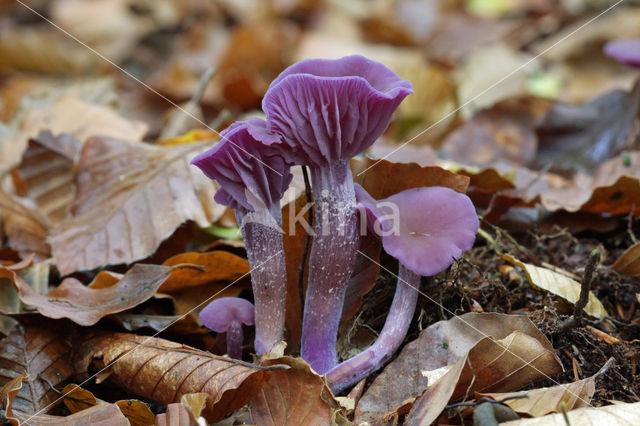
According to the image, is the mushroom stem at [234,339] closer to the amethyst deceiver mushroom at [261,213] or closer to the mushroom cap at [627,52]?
the amethyst deceiver mushroom at [261,213]

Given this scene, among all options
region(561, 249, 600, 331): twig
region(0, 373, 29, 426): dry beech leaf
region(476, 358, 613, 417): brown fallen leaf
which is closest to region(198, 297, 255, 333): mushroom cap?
region(0, 373, 29, 426): dry beech leaf

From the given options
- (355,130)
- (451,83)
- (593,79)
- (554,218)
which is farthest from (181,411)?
(593,79)

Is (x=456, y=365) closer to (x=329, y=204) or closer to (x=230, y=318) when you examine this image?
(x=329, y=204)

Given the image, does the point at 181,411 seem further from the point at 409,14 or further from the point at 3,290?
the point at 409,14

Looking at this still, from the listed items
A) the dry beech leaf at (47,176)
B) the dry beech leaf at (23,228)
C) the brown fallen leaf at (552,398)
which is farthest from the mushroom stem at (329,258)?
the dry beech leaf at (47,176)

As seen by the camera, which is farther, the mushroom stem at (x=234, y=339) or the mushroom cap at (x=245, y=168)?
the mushroom stem at (x=234, y=339)

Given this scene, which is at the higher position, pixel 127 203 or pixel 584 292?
pixel 127 203

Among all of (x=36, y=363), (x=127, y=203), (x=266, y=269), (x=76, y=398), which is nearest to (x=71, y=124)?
(x=127, y=203)

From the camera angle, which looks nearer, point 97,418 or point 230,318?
point 97,418
